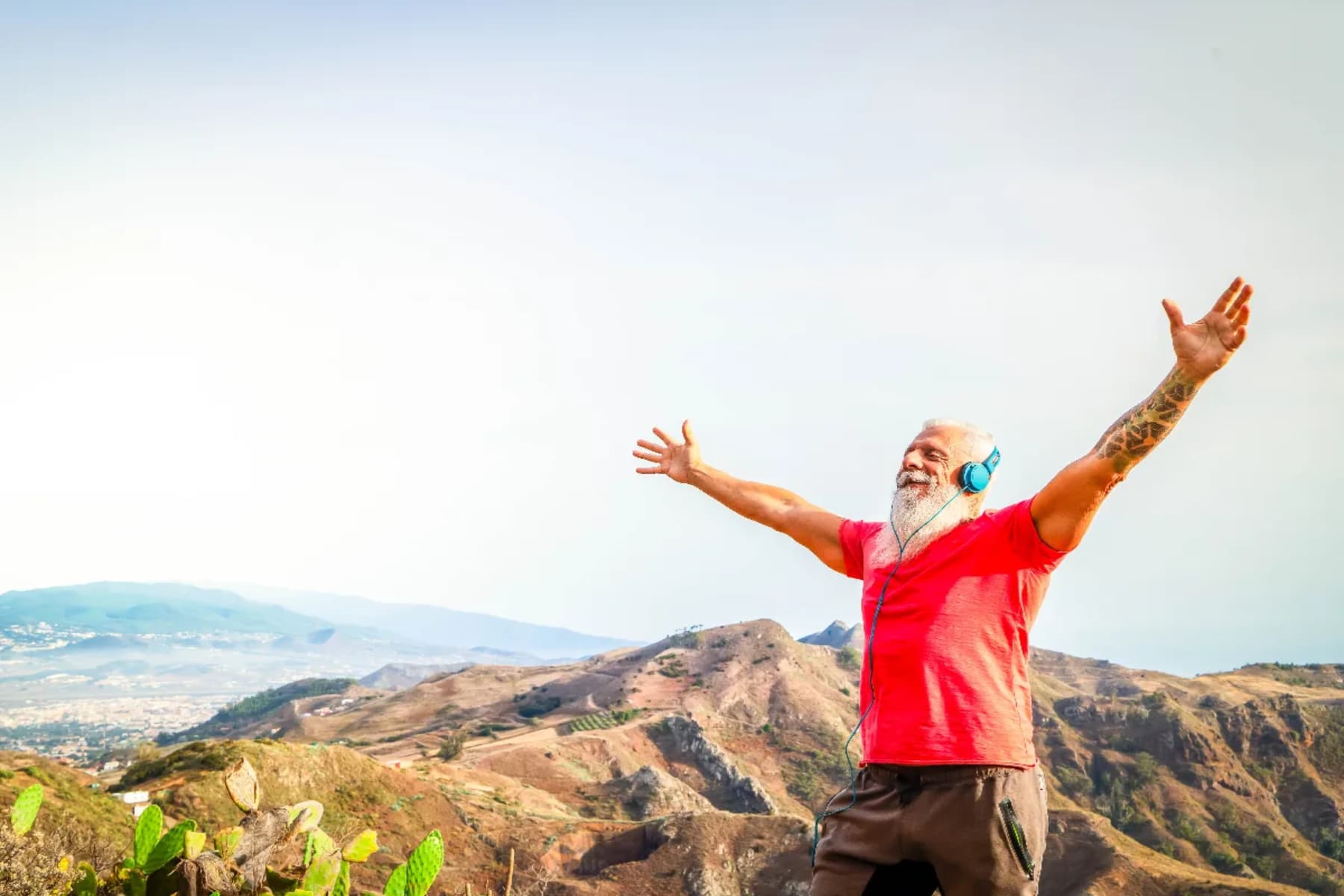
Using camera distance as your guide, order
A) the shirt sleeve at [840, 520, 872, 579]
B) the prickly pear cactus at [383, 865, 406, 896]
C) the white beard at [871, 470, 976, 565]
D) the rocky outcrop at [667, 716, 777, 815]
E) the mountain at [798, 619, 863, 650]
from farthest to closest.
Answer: the mountain at [798, 619, 863, 650] → the rocky outcrop at [667, 716, 777, 815] → the shirt sleeve at [840, 520, 872, 579] → the white beard at [871, 470, 976, 565] → the prickly pear cactus at [383, 865, 406, 896]

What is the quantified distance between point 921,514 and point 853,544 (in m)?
0.46

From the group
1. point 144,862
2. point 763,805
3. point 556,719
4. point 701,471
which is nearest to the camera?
point 144,862

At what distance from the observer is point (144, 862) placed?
309cm

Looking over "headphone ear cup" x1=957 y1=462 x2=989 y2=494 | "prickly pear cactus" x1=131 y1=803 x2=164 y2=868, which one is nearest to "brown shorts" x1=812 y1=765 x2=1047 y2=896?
"headphone ear cup" x1=957 y1=462 x2=989 y2=494

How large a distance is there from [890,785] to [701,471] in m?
1.99

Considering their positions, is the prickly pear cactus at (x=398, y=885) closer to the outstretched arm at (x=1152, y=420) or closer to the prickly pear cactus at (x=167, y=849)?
the prickly pear cactus at (x=167, y=849)

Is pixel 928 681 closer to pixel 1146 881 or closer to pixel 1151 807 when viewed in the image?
pixel 1146 881

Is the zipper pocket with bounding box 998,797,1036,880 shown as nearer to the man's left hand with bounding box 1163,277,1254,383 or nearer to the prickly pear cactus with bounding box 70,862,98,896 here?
the man's left hand with bounding box 1163,277,1254,383

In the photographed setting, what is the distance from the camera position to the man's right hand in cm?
507

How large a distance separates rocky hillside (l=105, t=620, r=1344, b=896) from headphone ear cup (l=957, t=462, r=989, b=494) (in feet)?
55.6

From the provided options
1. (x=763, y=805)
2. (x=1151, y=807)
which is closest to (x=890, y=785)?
(x=763, y=805)

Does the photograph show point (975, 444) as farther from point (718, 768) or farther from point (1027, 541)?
point (718, 768)

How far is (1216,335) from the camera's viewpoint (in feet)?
10.8

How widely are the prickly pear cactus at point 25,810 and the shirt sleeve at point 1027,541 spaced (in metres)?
3.60
